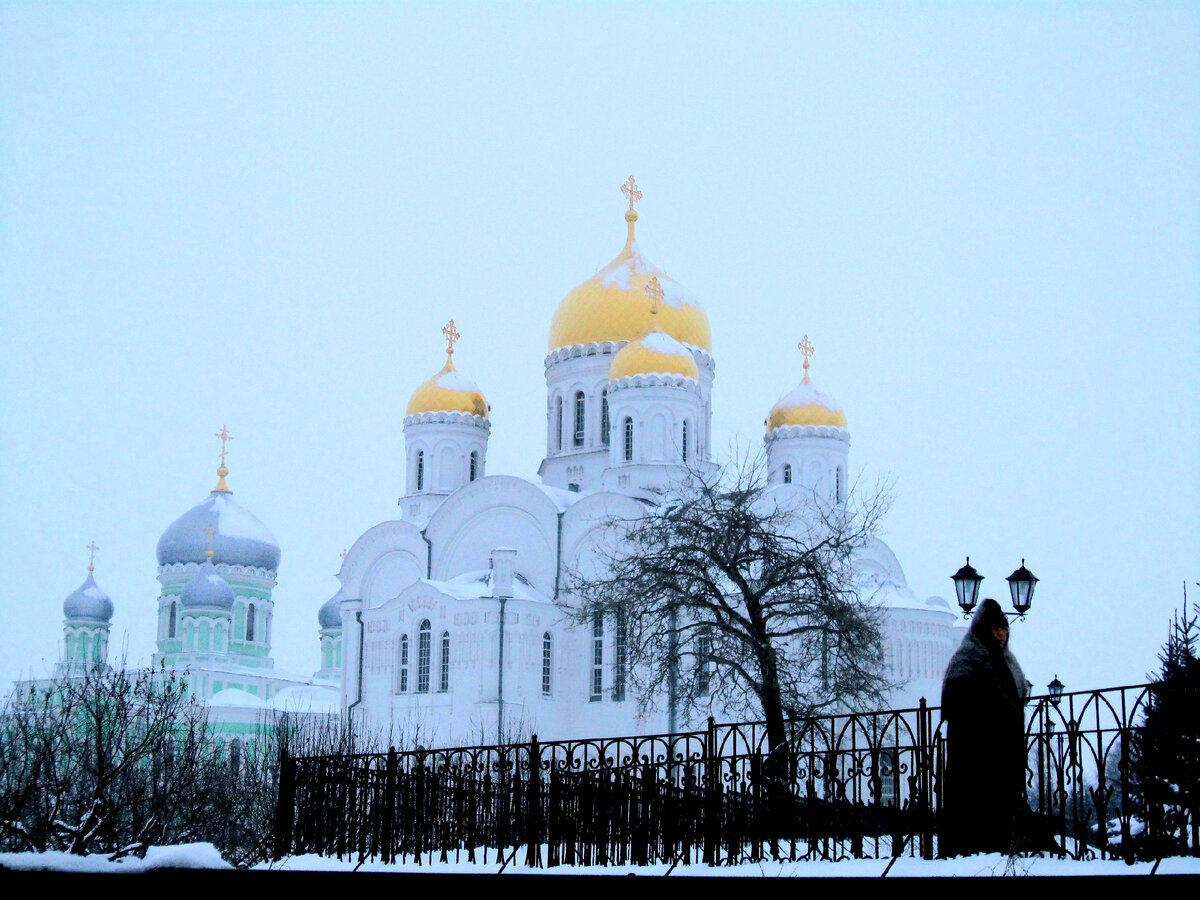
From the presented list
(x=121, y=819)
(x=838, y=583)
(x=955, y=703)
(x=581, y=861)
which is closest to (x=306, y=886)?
(x=955, y=703)

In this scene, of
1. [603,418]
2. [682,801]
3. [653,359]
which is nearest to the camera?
[682,801]

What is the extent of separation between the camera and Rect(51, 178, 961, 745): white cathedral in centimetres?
3177

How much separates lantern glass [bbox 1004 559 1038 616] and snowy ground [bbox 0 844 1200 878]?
606 cm

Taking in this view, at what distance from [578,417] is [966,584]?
957 inches

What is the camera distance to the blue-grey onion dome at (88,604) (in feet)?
186

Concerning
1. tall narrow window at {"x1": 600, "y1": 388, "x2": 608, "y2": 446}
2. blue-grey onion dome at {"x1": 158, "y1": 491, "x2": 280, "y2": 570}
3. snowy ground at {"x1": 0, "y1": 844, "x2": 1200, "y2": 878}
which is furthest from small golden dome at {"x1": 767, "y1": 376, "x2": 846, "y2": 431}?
snowy ground at {"x1": 0, "y1": 844, "x2": 1200, "y2": 878}

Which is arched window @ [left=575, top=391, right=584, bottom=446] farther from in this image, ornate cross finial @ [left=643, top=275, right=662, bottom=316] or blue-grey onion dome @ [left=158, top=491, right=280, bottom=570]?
blue-grey onion dome @ [left=158, top=491, right=280, bottom=570]

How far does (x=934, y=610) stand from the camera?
115ft

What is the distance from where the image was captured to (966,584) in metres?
14.3

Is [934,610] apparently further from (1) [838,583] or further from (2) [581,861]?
(2) [581,861]

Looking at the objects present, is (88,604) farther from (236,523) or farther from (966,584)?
(966,584)

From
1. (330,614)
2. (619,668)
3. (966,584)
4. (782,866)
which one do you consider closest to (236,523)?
(330,614)

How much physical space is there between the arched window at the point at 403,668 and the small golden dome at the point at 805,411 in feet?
39.5

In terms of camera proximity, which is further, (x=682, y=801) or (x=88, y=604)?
(x=88, y=604)
